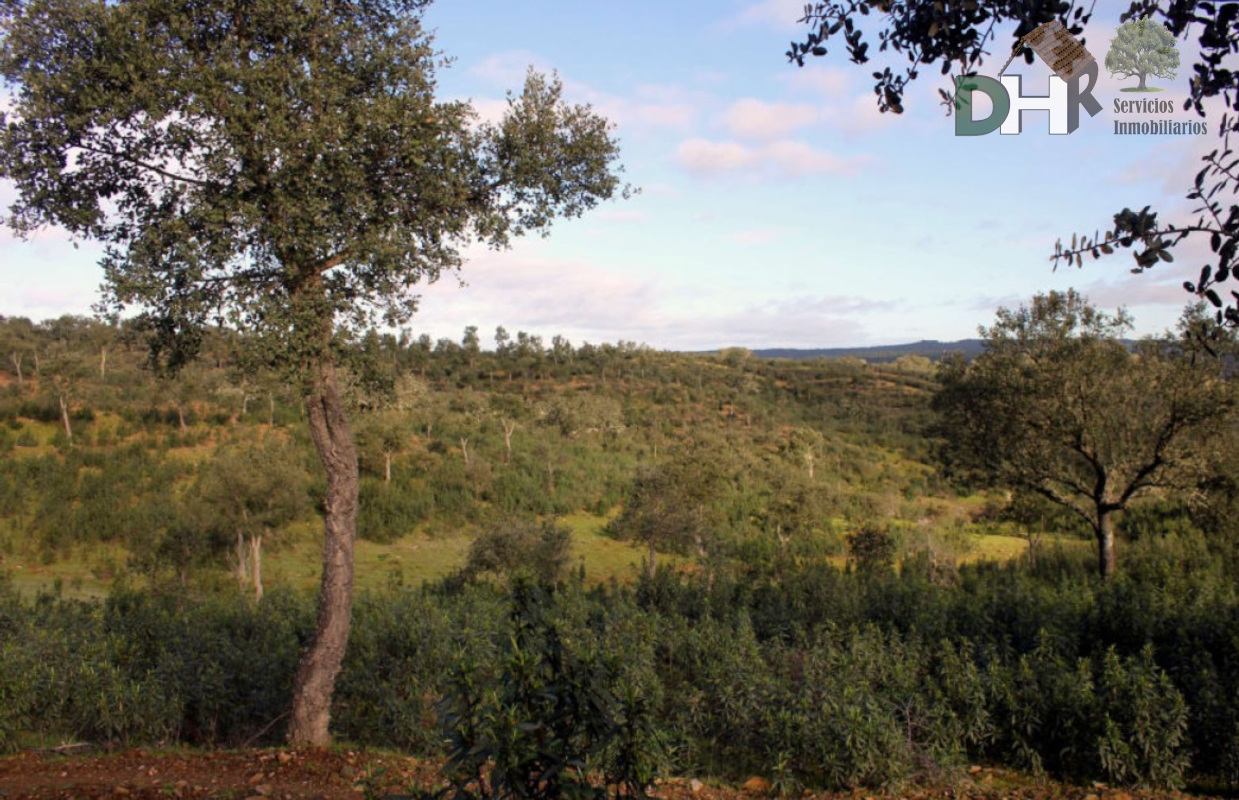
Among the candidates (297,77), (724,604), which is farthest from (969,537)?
(297,77)

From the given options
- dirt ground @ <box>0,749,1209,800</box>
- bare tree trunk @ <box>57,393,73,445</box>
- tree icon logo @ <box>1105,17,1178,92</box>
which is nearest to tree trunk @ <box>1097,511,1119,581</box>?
dirt ground @ <box>0,749,1209,800</box>

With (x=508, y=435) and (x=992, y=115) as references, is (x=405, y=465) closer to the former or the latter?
(x=508, y=435)

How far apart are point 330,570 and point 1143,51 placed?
6906mm

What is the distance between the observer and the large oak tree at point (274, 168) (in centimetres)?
607

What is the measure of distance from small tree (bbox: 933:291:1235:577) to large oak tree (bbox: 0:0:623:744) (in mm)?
11820

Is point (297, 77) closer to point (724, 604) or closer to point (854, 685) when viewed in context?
point (854, 685)

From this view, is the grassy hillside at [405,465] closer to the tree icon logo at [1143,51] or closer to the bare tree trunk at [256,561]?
the bare tree trunk at [256,561]

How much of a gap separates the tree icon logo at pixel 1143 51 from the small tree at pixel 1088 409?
12.7 meters

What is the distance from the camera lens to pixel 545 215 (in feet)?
25.3

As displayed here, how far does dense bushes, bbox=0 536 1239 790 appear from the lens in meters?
5.75

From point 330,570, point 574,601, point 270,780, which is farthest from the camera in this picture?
point 574,601

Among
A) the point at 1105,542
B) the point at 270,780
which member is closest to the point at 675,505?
the point at 1105,542

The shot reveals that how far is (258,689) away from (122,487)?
2028 centimetres

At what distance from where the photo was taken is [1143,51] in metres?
3.20
